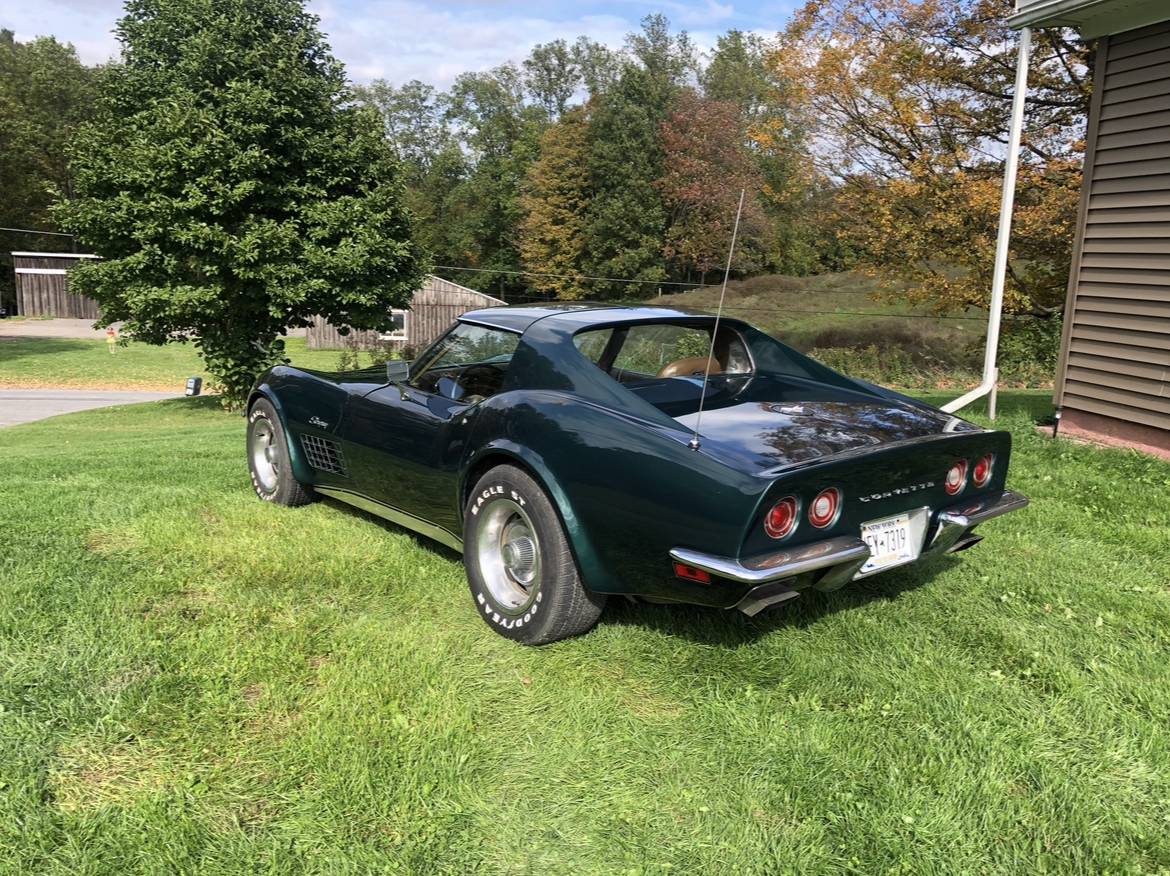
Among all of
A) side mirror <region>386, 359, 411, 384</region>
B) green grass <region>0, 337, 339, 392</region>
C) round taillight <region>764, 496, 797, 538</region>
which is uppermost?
side mirror <region>386, 359, 411, 384</region>

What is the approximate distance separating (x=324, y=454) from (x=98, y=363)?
2737 cm

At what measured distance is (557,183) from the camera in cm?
4191

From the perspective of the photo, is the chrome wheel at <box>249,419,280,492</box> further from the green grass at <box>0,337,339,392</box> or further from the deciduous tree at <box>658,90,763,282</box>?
the deciduous tree at <box>658,90,763,282</box>

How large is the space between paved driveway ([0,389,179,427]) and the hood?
16366 mm

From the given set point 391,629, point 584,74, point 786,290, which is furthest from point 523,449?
point 584,74

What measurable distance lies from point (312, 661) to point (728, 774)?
1605 mm

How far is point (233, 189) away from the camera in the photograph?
524 inches

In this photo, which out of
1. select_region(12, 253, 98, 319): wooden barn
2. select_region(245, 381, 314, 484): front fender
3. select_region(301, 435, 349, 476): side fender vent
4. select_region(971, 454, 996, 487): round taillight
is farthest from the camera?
select_region(12, 253, 98, 319): wooden barn

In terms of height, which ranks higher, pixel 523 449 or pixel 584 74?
pixel 584 74

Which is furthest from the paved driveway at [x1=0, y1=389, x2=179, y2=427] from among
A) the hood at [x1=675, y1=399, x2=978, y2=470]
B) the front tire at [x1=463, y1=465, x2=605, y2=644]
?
the hood at [x1=675, y1=399, x2=978, y2=470]

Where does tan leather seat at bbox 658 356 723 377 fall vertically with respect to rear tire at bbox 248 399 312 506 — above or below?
above

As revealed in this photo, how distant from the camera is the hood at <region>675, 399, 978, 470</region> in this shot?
2887mm

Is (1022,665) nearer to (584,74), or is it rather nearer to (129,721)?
(129,721)

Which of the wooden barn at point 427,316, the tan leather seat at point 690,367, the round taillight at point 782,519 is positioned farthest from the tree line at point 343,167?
the wooden barn at point 427,316
